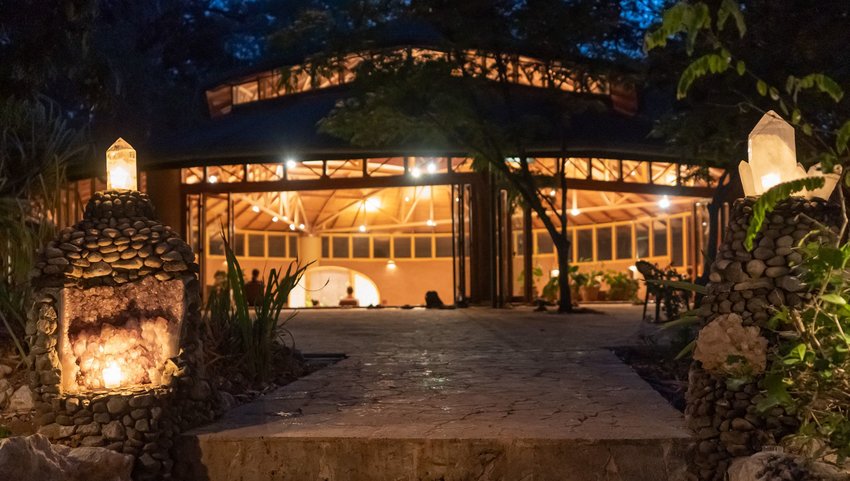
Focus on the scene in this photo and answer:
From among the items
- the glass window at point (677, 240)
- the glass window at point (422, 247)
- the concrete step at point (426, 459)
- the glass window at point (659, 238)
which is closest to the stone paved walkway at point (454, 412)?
the concrete step at point (426, 459)

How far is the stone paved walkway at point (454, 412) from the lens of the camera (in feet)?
11.1

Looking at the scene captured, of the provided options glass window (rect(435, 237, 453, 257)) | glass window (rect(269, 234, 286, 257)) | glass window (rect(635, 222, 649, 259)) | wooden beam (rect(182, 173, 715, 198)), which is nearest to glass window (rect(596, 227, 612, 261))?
glass window (rect(635, 222, 649, 259))

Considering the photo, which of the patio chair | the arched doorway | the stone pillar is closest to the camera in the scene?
the stone pillar

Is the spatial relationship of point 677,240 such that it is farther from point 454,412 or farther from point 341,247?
point 454,412

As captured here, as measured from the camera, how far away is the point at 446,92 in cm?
1157

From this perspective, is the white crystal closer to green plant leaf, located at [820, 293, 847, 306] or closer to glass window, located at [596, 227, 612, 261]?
green plant leaf, located at [820, 293, 847, 306]

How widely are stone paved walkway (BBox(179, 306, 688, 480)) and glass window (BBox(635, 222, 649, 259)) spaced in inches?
530

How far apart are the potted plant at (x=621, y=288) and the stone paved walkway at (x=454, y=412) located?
10.0 metres

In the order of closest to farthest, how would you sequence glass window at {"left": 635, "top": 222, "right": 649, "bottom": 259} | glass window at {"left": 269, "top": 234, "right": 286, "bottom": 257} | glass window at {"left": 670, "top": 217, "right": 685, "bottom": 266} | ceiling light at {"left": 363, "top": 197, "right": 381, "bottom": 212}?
glass window at {"left": 670, "top": 217, "right": 685, "bottom": 266}, glass window at {"left": 635, "top": 222, "right": 649, "bottom": 259}, glass window at {"left": 269, "top": 234, "right": 286, "bottom": 257}, ceiling light at {"left": 363, "top": 197, "right": 381, "bottom": 212}

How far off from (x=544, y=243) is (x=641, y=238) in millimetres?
2509

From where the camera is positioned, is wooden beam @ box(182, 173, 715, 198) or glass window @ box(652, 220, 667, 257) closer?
wooden beam @ box(182, 173, 715, 198)

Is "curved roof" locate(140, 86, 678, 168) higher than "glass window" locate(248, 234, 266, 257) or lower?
higher

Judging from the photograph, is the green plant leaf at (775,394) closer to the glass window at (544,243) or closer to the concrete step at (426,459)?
the concrete step at (426,459)

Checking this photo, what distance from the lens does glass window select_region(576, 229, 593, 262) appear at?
21.3 metres
